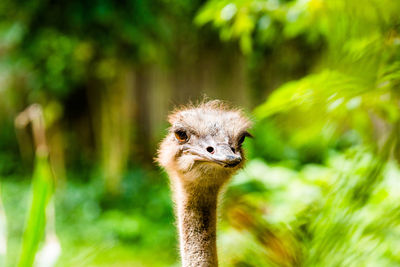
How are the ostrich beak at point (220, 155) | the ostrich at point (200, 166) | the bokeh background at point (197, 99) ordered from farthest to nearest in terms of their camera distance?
the ostrich at point (200, 166)
the ostrich beak at point (220, 155)
the bokeh background at point (197, 99)

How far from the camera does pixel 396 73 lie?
67 cm

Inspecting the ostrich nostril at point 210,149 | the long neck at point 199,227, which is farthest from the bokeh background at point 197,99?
the ostrich nostril at point 210,149

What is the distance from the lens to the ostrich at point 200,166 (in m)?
1.11

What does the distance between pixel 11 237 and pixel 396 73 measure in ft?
13.3

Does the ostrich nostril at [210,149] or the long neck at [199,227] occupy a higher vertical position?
the ostrich nostril at [210,149]

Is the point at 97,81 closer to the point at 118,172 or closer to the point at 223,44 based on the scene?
the point at 118,172

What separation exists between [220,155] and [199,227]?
0.89 ft

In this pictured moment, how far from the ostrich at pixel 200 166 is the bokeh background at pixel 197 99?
62mm

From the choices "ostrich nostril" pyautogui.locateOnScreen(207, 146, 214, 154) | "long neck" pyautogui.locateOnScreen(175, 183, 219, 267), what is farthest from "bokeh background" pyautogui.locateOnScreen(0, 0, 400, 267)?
"ostrich nostril" pyautogui.locateOnScreen(207, 146, 214, 154)

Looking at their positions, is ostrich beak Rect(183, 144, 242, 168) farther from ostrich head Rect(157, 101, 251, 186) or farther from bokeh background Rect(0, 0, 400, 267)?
bokeh background Rect(0, 0, 400, 267)

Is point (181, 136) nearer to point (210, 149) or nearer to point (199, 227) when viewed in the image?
point (210, 149)

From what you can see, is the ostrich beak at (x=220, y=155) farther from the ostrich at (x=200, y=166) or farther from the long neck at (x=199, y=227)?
the long neck at (x=199, y=227)

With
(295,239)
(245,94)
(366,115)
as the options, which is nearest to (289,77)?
(245,94)

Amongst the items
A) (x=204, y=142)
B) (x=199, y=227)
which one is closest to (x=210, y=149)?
(x=204, y=142)
